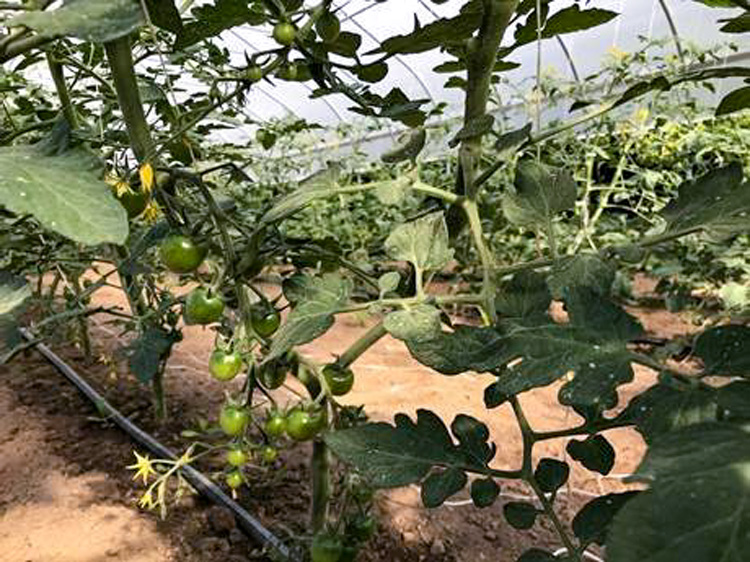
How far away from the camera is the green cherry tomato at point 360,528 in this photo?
81cm

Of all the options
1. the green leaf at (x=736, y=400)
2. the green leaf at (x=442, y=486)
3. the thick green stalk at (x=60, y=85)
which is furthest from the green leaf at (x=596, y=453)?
the thick green stalk at (x=60, y=85)

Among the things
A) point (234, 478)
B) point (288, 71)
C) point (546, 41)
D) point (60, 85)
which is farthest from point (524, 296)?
point (546, 41)

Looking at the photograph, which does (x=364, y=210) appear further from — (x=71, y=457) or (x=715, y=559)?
(x=715, y=559)

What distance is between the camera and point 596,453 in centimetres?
58

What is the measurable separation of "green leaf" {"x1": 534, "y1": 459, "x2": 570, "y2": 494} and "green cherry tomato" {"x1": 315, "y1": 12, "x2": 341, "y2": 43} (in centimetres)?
48

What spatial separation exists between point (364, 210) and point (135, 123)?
3906 mm

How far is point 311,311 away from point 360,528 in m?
0.34

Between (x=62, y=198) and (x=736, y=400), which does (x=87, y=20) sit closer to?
(x=62, y=198)

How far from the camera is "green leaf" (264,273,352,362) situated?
0.57 metres

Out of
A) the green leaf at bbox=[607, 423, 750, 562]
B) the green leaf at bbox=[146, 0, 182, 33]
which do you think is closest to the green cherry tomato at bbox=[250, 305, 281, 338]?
the green leaf at bbox=[146, 0, 182, 33]

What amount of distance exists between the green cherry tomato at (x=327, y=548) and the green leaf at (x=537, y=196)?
41 cm

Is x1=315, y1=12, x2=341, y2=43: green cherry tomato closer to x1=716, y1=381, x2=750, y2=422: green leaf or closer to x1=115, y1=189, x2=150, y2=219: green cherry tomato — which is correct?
x1=115, y1=189, x2=150, y2=219: green cherry tomato

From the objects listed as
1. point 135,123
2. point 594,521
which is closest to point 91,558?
point 135,123

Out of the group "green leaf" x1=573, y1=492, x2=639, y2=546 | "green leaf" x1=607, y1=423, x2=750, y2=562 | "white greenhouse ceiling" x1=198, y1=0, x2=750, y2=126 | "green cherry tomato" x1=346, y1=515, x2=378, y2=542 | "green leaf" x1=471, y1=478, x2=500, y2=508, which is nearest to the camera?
"green leaf" x1=607, y1=423, x2=750, y2=562
